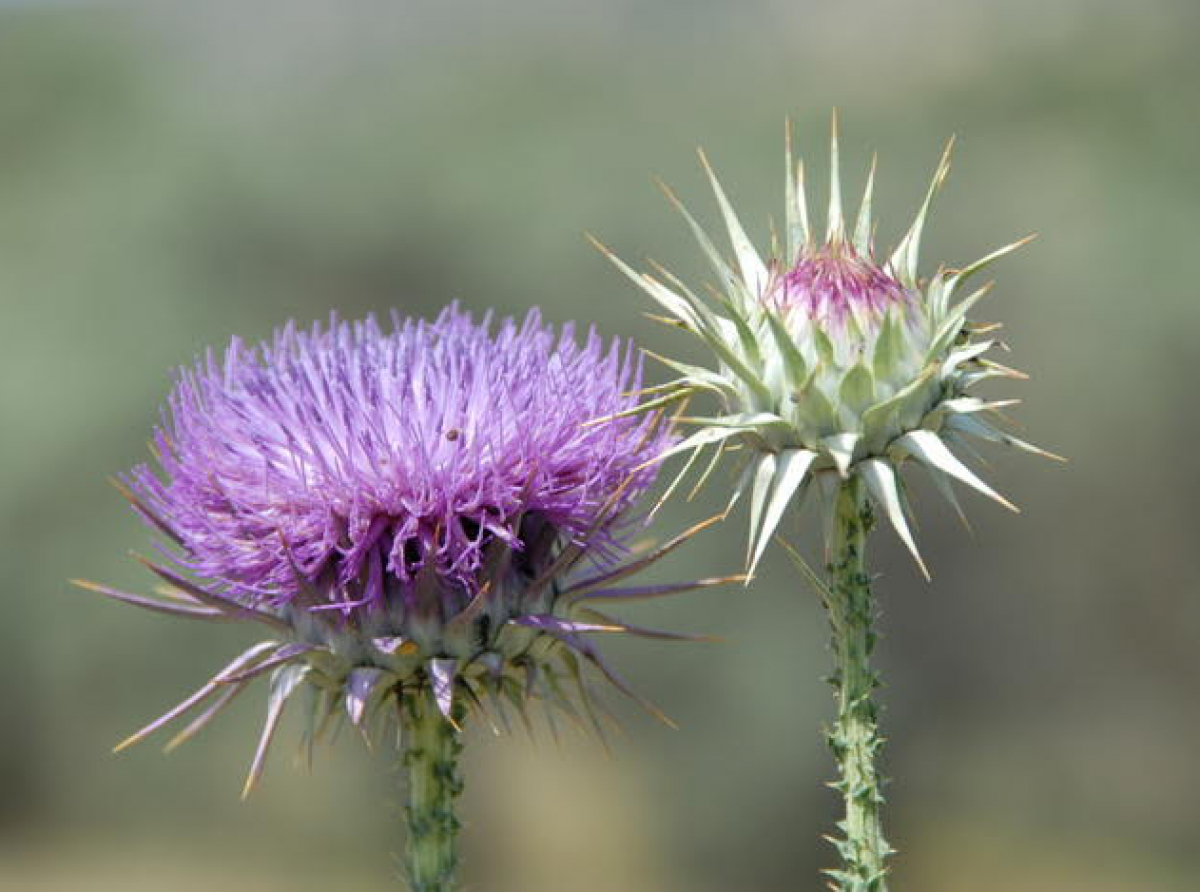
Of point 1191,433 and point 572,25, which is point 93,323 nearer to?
point 572,25

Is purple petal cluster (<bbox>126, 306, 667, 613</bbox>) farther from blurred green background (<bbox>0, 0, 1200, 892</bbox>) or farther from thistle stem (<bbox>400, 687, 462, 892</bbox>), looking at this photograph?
blurred green background (<bbox>0, 0, 1200, 892</bbox>)

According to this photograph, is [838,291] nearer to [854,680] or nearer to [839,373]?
[839,373]

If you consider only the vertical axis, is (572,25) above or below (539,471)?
above

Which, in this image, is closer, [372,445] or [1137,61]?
[372,445]

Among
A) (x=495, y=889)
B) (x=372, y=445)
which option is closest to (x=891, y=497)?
(x=372, y=445)

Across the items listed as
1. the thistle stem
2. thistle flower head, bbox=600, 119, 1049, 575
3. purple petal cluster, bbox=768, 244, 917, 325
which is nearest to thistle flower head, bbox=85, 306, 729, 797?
the thistle stem

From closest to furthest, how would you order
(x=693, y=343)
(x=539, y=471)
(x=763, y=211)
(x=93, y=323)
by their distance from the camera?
(x=539, y=471) → (x=693, y=343) → (x=763, y=211) → (x=93, y=323)
